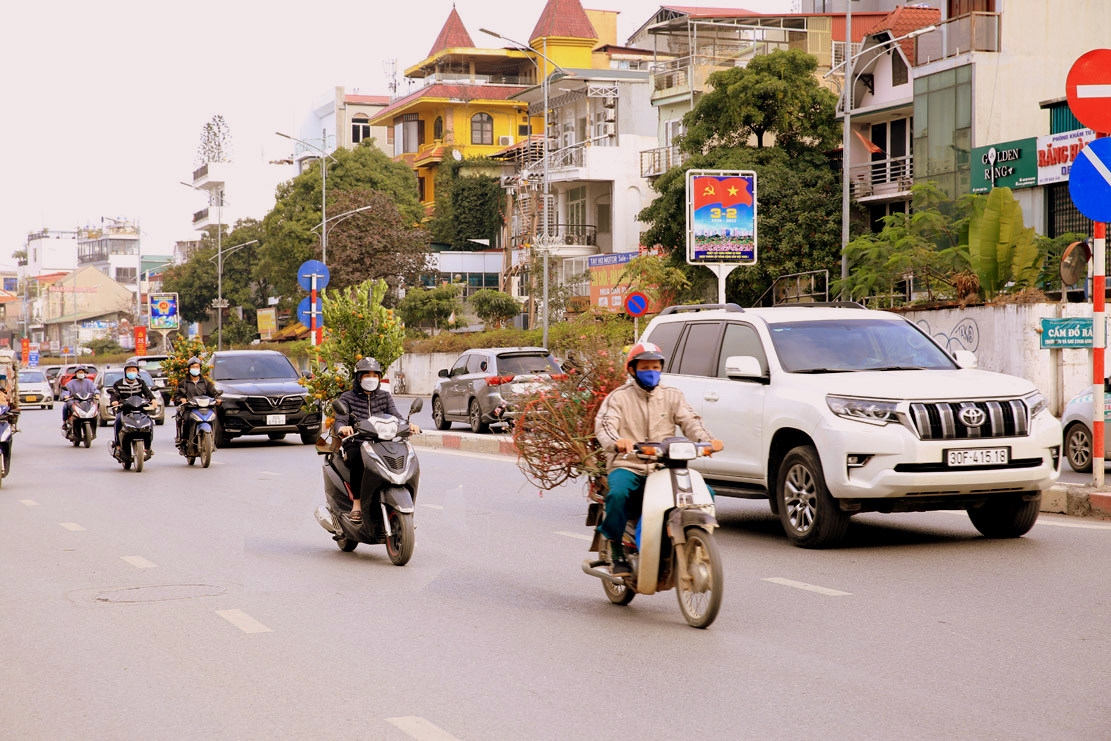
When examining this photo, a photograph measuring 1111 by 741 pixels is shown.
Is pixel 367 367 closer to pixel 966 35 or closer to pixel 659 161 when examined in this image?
pixel 966 35

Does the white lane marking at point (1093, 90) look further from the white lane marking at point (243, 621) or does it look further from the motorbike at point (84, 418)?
the motorbike at point (84, 418)

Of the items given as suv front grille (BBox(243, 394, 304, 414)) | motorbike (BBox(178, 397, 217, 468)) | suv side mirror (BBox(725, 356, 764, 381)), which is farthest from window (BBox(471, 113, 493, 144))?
suv side mirror (BBox(725, 356, 764, 381))

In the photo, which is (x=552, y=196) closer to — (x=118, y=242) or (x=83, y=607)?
(x=83, y=607)

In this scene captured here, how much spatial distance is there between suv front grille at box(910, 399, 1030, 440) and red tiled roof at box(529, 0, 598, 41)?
2798 inches

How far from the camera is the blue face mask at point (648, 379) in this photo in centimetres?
823

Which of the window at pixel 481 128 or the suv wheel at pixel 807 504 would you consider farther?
the window at pixel 481 128

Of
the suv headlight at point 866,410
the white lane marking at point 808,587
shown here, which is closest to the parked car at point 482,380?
the suv headlight at point 866,410

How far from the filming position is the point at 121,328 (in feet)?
395

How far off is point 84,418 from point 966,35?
26618 millimetres

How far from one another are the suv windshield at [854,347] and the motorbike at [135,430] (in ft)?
39.0

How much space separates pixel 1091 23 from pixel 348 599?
38.4m

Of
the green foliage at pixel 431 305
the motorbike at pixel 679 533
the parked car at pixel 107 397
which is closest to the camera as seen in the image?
the motorbike at pixel 679 533

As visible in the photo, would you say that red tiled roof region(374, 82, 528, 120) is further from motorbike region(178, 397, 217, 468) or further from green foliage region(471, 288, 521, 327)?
motorbike region(178, 397, 217, 468)

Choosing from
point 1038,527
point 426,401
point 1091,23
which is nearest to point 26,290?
point 426,401
